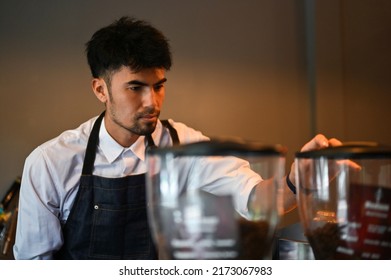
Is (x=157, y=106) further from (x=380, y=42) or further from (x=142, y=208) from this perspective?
(x=380, y=42)

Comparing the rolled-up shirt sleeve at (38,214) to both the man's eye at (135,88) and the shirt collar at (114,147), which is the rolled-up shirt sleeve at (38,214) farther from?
the man's eye at (135,88)

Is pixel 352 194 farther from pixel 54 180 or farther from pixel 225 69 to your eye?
pixel 225 69

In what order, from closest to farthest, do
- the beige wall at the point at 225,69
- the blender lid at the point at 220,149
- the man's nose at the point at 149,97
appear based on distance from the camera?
the blender lid at the point at 220,149 → the man's nose at the point at 149,97 → the beige wall at the point at 225,69

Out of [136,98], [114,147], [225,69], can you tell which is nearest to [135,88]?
[136,98]

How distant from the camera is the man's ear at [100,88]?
90cm

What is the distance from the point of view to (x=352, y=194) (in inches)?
19.7

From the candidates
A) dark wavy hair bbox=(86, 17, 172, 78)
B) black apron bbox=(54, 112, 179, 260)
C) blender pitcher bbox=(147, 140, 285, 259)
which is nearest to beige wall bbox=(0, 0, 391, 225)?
dark wavy hair bbox=(86, 17, 172, 78)

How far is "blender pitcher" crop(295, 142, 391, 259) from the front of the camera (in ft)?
1.61

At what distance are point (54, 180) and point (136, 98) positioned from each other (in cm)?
24

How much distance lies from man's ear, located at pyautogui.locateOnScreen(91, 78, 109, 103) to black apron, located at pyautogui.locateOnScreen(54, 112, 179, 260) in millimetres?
100

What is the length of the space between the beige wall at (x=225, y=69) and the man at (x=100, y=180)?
0.35 feet

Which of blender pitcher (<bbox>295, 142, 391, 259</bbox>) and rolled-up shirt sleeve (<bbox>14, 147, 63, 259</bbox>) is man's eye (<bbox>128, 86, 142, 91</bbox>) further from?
blender pitcher (<bbox>295, 142, 391, 259</bbox>)

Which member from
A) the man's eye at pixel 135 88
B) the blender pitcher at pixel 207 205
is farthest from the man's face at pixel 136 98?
the blender pitcher at pixel 207 205

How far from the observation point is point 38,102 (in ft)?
3.40
